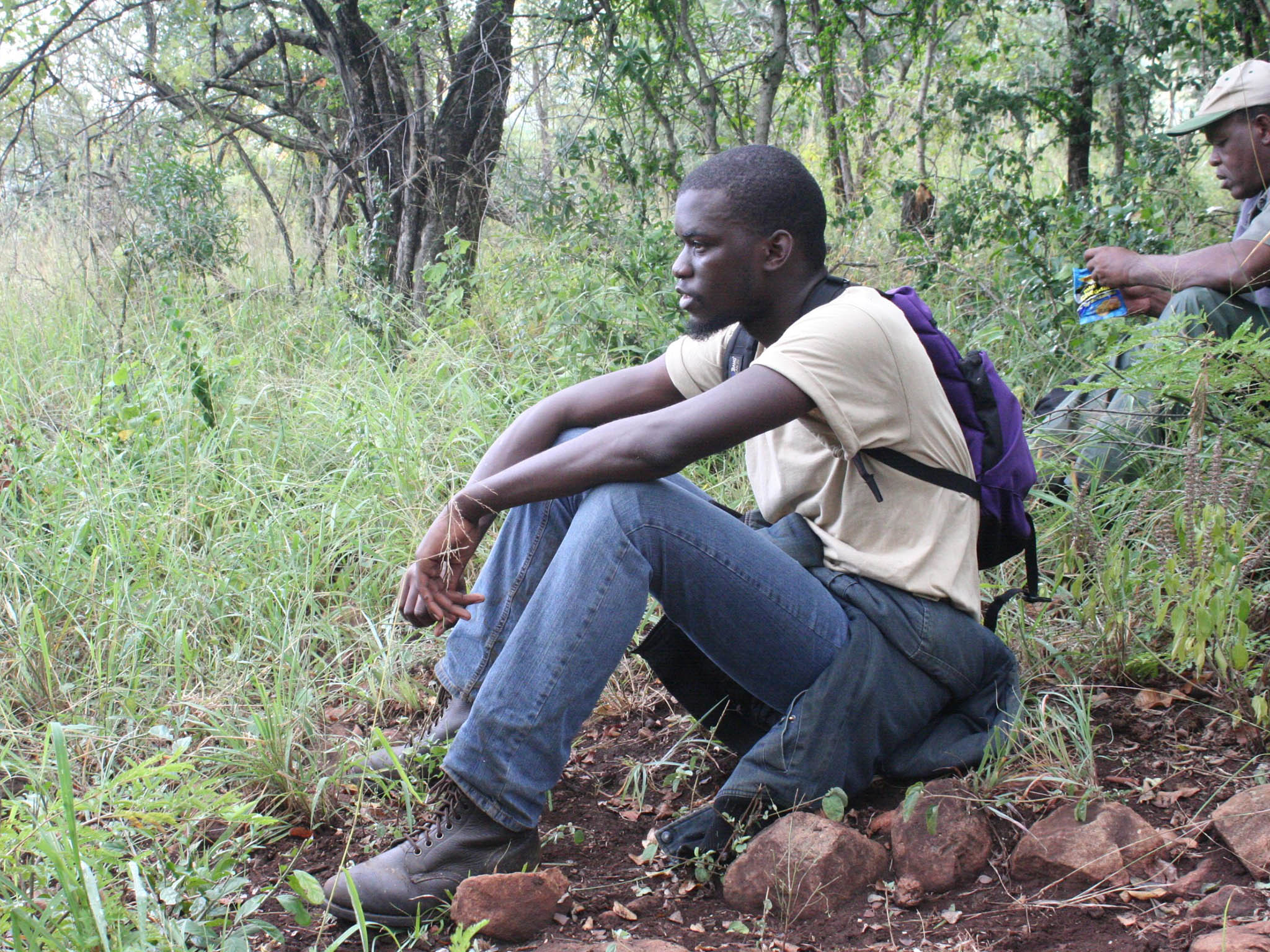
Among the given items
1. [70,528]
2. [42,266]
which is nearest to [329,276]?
[42,266]

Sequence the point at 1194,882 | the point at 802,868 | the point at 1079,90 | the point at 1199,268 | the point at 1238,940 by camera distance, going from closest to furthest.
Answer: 1. the point at 1238,940
2. the point at 1194,882
3. the point at 802,868
4. the point at 1199,268
5. the point at 1079,90

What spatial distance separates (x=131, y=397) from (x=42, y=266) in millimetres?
2469

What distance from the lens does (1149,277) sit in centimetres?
321

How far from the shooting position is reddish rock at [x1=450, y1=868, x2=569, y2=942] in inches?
74.1

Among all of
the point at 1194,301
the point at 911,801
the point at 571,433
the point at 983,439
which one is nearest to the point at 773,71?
the point at 1194,301

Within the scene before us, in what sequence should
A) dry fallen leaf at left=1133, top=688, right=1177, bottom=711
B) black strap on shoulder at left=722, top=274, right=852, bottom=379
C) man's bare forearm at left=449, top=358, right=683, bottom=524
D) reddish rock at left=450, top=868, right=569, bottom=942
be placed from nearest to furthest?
reddish rock at left=450, top=868, right=569, bottom=942
black strap on shoulder at left=722, top=274, right=852, bottom=379
dry fallen leaf at left=1133, top=688, right=1177, bottom=711
man's bare forearm at left=449, top=358, right=683, bottom=524

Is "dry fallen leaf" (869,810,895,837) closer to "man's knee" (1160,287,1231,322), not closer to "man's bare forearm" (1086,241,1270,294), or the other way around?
"man's knee" (1160,287,1231,322)

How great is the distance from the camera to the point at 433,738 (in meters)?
2.31

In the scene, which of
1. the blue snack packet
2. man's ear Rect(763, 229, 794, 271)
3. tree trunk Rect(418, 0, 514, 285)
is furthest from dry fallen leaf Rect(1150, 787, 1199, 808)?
tree trunk Rect(418, 0, 514, 285)

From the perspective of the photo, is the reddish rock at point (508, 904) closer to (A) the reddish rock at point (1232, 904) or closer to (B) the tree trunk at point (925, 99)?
(A) the reddish rock at point (1232, 904)

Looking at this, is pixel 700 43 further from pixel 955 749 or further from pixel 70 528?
pixel 955 749

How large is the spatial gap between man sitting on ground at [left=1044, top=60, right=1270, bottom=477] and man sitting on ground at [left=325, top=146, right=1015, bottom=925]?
3.10 ft

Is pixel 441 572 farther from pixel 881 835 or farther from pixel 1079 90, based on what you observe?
pixel 1079 90

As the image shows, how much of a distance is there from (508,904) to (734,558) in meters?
0.73
